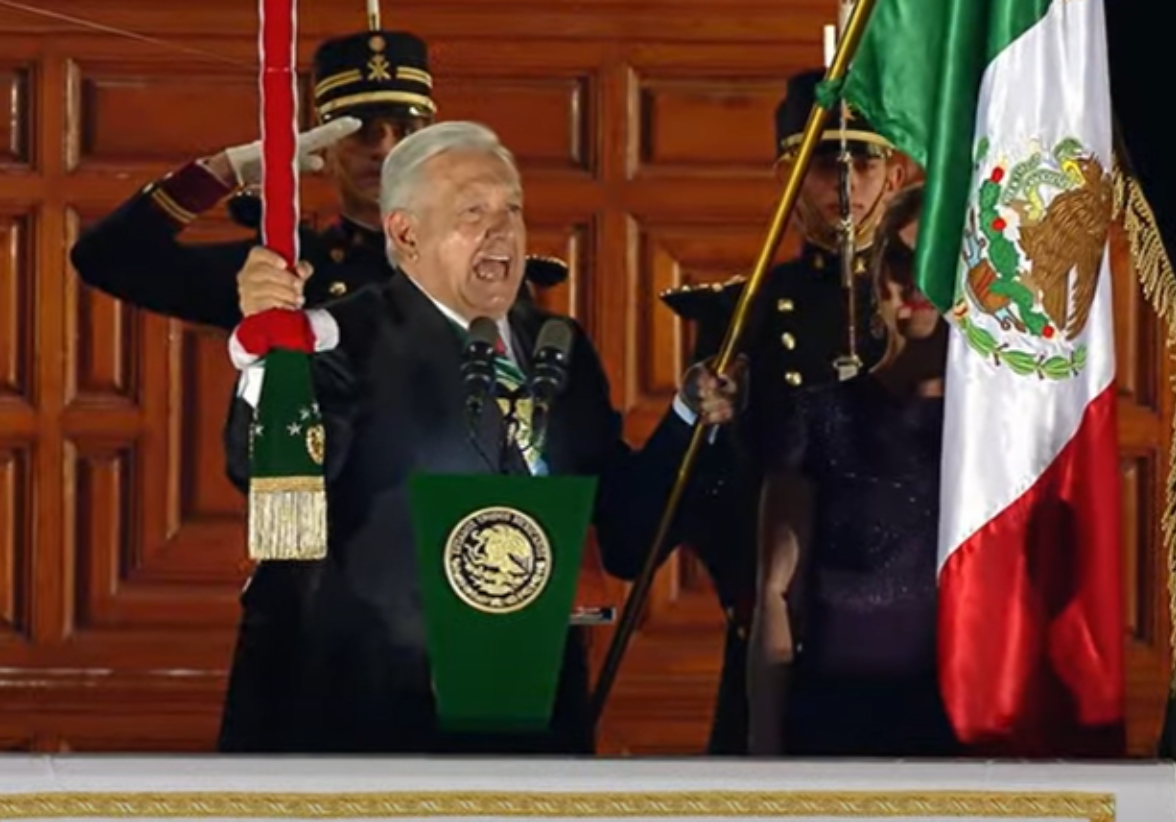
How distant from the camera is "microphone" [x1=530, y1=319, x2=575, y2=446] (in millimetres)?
5840

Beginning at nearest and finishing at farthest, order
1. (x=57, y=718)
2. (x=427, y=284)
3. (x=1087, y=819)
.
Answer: (x=1087, y=819) < (x=427, y=284) < (x=57, y=718)

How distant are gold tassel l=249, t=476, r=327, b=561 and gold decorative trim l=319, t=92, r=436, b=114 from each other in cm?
76

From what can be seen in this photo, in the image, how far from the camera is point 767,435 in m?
6.05

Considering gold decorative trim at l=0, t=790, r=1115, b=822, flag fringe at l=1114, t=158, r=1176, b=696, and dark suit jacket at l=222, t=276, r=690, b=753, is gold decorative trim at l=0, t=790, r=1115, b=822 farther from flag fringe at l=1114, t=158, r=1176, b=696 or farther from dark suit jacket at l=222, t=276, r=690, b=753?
flag fringe at l=1114, t=158, r=1176, b=696

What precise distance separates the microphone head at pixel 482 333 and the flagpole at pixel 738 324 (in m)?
0.38

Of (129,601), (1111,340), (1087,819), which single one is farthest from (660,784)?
(129,601)

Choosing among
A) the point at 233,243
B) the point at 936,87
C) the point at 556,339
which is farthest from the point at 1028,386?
the point at 233,243

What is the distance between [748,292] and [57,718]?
1.51 meters

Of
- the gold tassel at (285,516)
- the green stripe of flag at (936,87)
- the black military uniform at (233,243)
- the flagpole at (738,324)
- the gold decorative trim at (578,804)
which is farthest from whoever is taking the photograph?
the black military uniform at (233,243)

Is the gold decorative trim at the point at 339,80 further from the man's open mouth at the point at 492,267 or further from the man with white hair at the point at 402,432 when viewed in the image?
the man's open mouth at the point at 492,267

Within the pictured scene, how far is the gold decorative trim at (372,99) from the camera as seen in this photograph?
5992 mm

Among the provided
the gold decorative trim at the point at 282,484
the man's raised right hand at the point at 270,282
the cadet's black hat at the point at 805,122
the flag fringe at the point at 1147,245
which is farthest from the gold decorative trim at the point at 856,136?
the gold decorative trim at the point at 282,484

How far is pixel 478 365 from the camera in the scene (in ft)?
19.0

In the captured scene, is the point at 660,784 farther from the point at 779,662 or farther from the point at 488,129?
the point at 488,129
